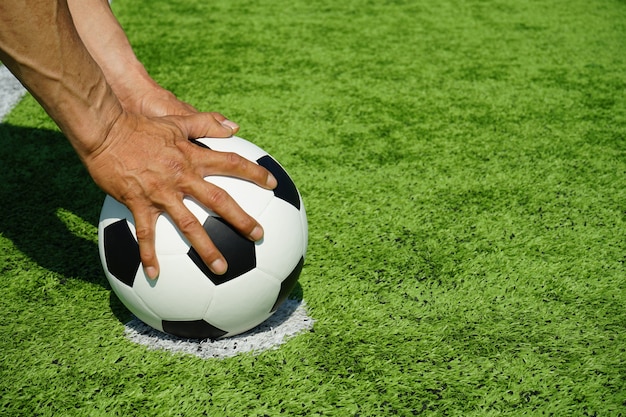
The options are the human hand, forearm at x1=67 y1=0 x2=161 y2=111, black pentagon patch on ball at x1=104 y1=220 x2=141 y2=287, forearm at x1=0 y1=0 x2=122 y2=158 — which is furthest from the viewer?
forearm at x1=67 y1=0 x2=161 y2=111

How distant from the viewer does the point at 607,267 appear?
251 centimetres

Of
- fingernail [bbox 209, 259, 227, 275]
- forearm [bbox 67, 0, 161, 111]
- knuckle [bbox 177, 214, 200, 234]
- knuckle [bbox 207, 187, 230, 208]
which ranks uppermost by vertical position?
forearm [bbox 67, 0, 161, 111]

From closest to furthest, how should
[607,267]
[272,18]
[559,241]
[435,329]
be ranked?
[435,329] → [607,267] → [559,241] → [272,18]

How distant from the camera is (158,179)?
1.73 m

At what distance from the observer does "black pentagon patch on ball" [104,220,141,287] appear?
1.87 m

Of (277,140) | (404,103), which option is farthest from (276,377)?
(404,103)

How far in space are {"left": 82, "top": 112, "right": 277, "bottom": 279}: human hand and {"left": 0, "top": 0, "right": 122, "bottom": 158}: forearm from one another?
48 millimetres

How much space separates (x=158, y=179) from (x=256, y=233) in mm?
314

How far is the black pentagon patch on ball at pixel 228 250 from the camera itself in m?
1.82

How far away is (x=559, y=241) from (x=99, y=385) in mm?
1888

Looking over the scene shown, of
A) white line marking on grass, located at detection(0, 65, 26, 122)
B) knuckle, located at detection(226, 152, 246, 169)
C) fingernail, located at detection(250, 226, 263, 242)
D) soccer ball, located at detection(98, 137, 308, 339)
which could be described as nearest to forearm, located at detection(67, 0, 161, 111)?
soccer ball, located at detection(98, 137, 308, 339)

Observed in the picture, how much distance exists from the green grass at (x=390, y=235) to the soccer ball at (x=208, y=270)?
0.17 metres

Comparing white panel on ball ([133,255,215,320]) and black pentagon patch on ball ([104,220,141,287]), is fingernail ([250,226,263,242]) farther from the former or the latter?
black pentagon patch on ball ([104,220,141,287])

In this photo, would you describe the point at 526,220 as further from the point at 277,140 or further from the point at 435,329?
the point at 277,140
